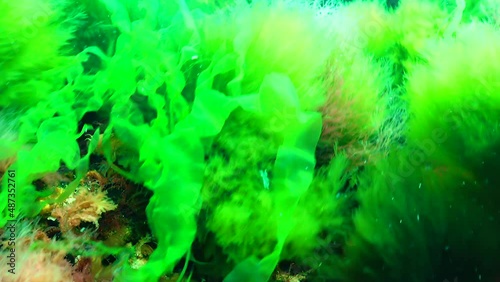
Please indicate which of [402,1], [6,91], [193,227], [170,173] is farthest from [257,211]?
[402,1]

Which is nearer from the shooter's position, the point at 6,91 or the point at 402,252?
the point at 402,252

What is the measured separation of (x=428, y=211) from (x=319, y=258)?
418 millimetres

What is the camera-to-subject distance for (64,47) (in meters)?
1.89

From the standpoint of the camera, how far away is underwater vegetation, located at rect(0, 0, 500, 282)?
1.40 m

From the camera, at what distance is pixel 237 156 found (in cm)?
157

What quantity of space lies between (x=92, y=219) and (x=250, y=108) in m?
0.68

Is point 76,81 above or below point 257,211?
above

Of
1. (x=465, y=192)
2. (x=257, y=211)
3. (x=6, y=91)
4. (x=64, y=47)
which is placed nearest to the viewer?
(x=465, y=192)

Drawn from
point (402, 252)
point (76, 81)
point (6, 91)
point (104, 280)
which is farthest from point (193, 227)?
point (6, 91)

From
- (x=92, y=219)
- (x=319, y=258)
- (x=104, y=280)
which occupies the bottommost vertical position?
(x=319, y=258)

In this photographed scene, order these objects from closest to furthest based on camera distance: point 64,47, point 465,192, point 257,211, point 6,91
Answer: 1. point 465,192
2. point 257,211
3. point 6,91
4. point 64,47

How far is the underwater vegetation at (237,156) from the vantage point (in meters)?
1.40

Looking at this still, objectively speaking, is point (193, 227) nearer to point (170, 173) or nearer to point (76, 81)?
point (170, 173)

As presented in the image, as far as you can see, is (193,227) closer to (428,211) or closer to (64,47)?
(428,211)
